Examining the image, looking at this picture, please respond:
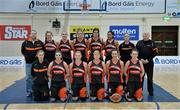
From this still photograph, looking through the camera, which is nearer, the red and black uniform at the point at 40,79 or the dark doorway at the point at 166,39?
the red and black uniform at the point at 40,79

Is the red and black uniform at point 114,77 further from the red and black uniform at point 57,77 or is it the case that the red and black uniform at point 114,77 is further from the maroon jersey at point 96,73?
the red and black uniform at point 57,77

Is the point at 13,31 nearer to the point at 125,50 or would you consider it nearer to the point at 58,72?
the point at 125,50

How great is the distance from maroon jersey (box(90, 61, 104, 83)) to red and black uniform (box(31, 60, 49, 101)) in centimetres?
102

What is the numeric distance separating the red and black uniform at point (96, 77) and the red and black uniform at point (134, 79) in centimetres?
60

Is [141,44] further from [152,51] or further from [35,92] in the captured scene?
[35,92]

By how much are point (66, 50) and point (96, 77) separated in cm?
123

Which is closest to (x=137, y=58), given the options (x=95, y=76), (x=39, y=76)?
(x=95, y=76)

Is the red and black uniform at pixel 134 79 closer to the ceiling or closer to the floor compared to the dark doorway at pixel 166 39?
closer to the floor

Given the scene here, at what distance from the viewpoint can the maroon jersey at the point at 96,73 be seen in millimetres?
8133

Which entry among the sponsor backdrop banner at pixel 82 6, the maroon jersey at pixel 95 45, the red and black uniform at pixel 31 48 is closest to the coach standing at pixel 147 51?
the maroon jersey at pixel 95 45

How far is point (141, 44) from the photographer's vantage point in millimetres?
8555

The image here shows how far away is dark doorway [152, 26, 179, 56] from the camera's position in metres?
20.9

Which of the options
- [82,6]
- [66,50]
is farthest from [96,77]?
[82,6]

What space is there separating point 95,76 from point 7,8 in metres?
12.8
